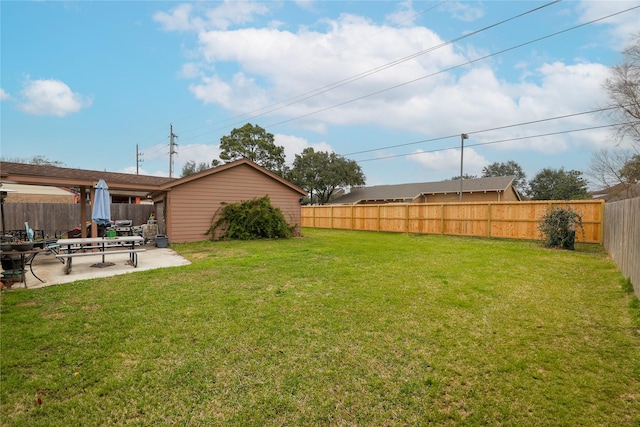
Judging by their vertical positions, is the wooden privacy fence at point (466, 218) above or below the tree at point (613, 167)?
below

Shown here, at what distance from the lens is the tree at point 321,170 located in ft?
126

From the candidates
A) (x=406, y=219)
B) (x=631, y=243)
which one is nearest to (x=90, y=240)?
(x=631, y=243)

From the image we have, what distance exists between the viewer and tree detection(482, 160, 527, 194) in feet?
162

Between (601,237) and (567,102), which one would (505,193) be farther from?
(601,237)

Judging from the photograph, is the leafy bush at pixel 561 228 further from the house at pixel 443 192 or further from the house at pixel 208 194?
the house at pixel 443 192

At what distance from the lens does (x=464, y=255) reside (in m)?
9.16

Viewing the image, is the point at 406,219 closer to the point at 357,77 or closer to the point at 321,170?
the point at 357,77

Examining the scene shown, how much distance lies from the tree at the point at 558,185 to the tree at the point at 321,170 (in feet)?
88.2

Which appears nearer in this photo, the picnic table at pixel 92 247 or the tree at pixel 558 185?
the picnic table at pixel 92 247

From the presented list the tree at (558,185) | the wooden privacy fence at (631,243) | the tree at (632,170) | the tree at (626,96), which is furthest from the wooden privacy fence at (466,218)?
the tree at (558,185)

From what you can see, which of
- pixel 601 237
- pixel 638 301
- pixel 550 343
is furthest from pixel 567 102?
pixel 550 343

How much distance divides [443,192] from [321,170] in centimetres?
1477

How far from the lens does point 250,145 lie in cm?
3594

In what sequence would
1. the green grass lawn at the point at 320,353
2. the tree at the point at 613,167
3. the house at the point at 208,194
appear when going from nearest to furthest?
the green grass lawn at the point at 320,353 < the house at the point at 208,194 < the tree at the point at 613,167
